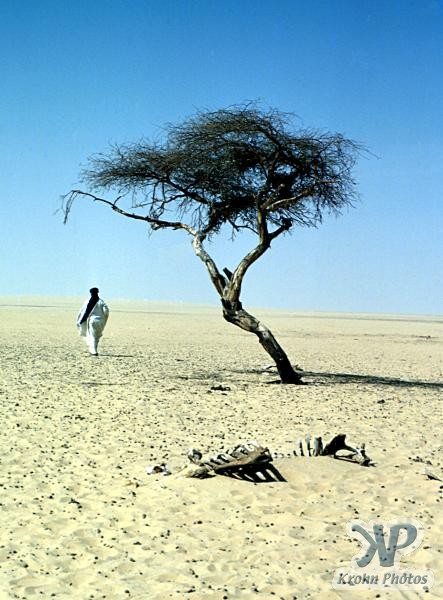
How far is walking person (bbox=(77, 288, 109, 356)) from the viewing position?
72.5 ft

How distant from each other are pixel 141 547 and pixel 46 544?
77 centimetres

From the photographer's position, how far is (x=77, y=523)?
674cm

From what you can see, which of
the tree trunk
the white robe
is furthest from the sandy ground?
the white robe

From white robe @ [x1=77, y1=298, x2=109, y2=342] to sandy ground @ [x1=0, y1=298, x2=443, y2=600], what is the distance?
19.7ft

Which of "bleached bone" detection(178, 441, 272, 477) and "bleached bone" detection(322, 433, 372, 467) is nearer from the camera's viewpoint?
"bleached bone" detection(178, 441, 272, 477)

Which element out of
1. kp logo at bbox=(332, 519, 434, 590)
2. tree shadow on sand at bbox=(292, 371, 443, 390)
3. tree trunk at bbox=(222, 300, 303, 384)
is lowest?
kp logo at bbox=(332, 519, 434, 590)

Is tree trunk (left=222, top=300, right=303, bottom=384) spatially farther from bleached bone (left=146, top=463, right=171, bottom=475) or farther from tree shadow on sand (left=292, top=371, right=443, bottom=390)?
bleached bone (left=146, top=463, right=171, bottom=475)

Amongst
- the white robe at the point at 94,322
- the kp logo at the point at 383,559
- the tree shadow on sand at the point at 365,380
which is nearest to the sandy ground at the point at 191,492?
the kp logo at the point at 383,559

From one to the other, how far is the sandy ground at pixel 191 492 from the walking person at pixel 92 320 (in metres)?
6.04

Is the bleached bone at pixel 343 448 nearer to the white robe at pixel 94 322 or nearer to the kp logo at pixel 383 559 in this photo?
the kp logo at pixel 383 559

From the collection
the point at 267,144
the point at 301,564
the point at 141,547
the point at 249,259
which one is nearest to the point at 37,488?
the point at 141,547

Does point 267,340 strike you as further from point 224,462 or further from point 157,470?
point 224,462

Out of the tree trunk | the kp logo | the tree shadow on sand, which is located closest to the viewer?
the kp logo

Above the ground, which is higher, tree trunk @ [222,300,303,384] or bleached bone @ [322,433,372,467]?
tree trunk @ [222,300,303,384]
